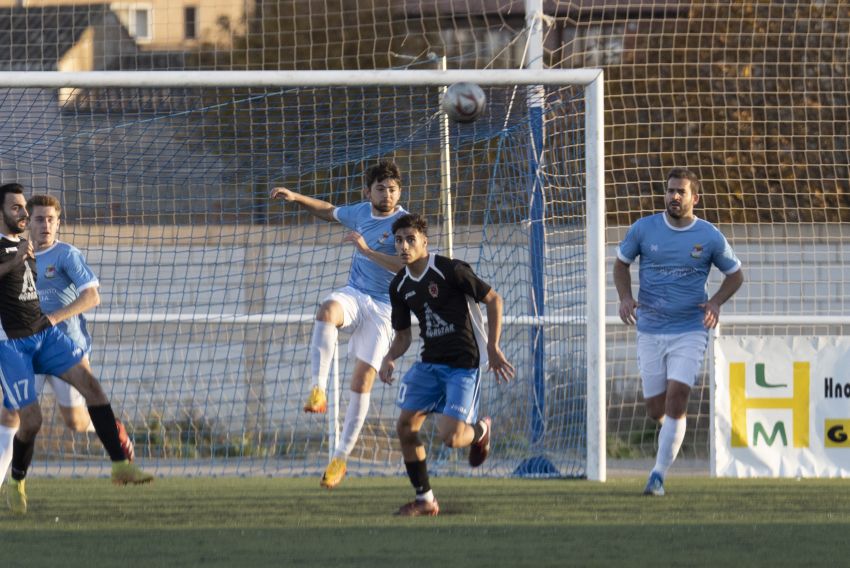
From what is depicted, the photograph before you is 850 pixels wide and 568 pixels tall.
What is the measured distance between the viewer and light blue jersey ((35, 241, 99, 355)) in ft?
25.1

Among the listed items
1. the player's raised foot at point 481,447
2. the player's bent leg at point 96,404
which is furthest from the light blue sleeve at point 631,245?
the player's bent leg at point 96,404

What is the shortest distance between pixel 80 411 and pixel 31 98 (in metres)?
2.10

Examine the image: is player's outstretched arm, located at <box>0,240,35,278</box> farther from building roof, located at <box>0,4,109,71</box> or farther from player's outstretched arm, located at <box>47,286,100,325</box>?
building roof, located at <box>0,4,109,71</box>

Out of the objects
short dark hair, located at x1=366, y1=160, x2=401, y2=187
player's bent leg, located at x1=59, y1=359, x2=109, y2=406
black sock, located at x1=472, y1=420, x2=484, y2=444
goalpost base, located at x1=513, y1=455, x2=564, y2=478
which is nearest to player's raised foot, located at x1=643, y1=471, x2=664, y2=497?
black sock, located at x1=472, y1=420, x2=484, y2=444

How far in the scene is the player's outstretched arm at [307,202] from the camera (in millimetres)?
8242

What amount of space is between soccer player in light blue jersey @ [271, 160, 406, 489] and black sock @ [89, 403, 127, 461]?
4.19 ft

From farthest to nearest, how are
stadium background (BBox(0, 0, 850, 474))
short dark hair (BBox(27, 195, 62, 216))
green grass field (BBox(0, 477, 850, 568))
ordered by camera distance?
stadium background (BBox(0, 0, 850, 474)) → short dark hair (BBox(27, 195, 62, 216)) → green grass field (BBox(0, 477, 850, 568))

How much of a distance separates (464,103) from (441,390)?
1.80m

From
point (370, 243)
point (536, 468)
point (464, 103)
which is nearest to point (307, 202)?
point (370, 243)

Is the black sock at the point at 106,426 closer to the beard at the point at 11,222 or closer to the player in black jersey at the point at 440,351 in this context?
the beard at the point at 11,222

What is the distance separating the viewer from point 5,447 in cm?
726

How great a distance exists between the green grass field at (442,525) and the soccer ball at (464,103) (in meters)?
2.25

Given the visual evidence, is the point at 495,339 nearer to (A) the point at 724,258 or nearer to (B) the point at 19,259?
(A) the point at 724,258

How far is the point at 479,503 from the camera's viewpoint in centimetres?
770
